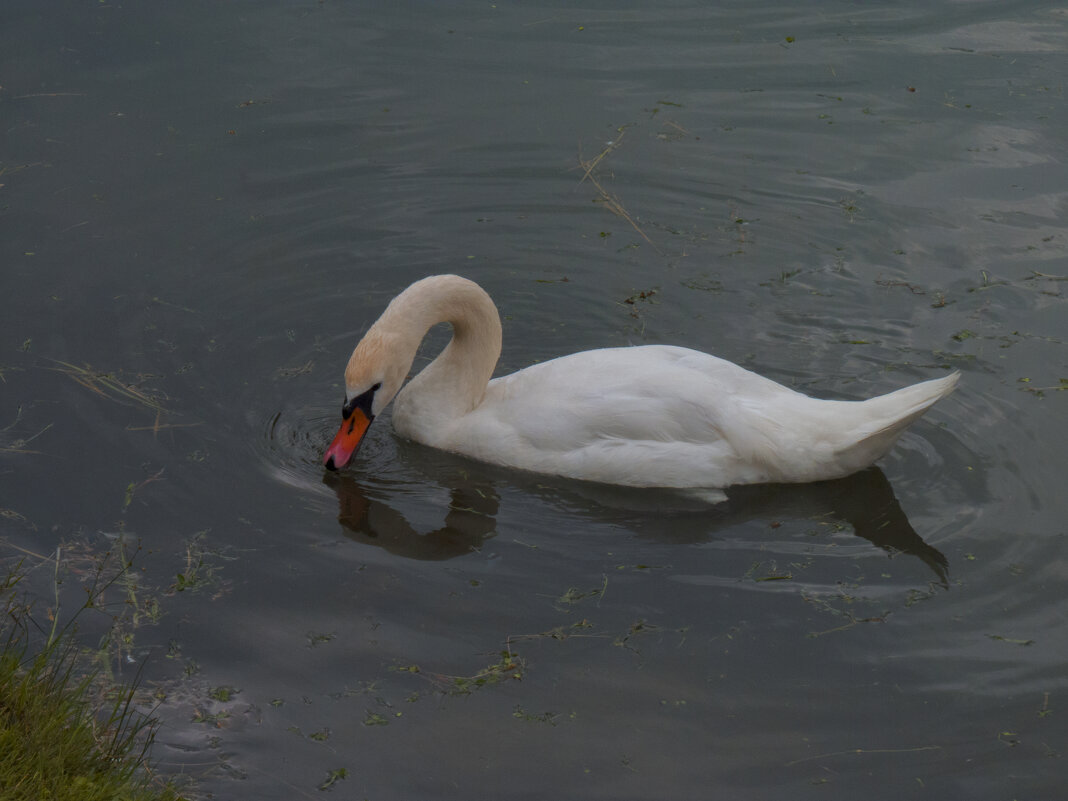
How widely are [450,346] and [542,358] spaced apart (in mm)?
951

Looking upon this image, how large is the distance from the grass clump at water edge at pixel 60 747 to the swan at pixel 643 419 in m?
2.47

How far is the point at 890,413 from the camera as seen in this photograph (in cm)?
641

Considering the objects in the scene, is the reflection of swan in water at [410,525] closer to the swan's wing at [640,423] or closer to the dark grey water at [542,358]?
the dark grey water at [542,358]

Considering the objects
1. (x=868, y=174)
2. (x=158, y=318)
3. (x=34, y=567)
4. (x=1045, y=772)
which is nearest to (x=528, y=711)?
(x=1045, y=772)

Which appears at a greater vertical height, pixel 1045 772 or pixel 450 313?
pixel 450 313

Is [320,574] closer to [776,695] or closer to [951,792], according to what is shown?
[776,695]

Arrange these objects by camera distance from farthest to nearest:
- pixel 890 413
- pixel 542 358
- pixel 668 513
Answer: pixel 542 358
pixel 668 513
pixel 890 413

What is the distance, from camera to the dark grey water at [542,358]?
16.6 feet

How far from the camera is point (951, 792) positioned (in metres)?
4.74

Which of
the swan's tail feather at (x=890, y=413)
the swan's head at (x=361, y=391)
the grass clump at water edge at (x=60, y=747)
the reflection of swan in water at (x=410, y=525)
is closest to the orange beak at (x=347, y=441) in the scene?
the swan's head at (x=361, y=391)

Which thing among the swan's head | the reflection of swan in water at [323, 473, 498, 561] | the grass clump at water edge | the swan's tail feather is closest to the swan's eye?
the swan's head

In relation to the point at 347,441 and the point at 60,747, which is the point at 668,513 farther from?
the point at 60,747

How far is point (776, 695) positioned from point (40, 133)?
7.89 metres

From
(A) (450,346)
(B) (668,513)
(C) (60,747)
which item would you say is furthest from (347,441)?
(C) (60,747)
